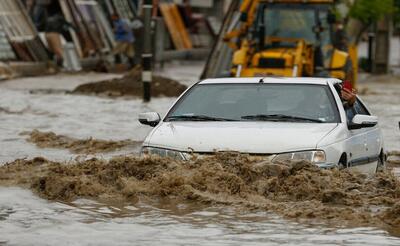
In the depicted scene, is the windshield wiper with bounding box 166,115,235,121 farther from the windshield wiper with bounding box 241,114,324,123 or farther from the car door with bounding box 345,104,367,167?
the car door with bounding box 345,104,367,167

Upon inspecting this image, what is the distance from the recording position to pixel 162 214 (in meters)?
11.5

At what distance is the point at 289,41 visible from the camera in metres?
29.6

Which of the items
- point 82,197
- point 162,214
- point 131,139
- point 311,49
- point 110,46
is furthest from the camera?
point 110,46

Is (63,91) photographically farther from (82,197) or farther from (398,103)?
(82,197)

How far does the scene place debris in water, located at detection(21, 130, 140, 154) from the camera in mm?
19484

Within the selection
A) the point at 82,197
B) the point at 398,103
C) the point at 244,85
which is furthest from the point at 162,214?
the point at 398,103

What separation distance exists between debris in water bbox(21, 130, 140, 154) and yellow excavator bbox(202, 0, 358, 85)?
26.7 feet

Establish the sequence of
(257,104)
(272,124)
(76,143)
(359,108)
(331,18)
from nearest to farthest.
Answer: (272,124) < (257,104) < (359,108) < (76,143) < (331,18)

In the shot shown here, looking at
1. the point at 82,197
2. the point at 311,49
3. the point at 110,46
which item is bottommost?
the point at 110,46

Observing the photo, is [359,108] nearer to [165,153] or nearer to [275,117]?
[275,117]

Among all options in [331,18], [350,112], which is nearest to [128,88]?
[331,18]

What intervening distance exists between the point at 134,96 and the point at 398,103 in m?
6.36

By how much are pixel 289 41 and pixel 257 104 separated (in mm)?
15932

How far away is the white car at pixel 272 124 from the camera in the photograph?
12.5 metres
